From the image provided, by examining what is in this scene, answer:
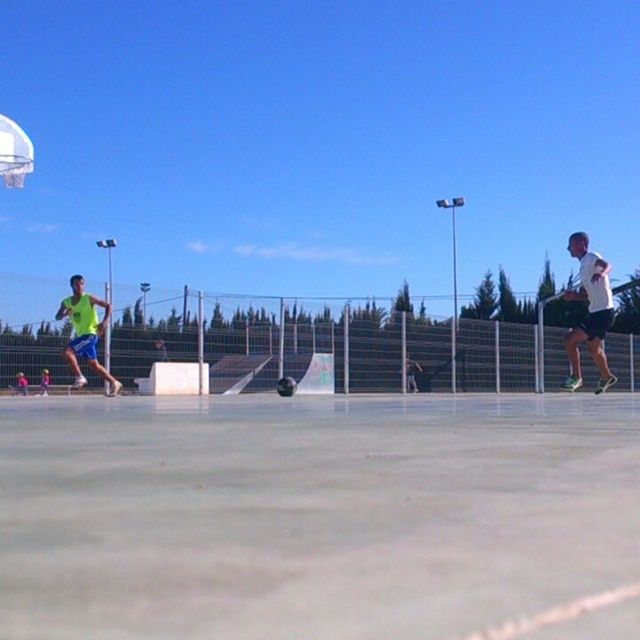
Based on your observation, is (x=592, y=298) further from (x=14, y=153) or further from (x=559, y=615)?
(x=14, y=153)

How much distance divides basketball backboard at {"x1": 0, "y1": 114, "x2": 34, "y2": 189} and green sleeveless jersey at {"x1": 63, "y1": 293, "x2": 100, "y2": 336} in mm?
13183

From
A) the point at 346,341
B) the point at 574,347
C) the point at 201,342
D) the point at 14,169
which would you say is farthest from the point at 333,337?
the point at 574,347

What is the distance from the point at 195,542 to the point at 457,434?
2.81 m

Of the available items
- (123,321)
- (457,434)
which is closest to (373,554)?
(457,434)

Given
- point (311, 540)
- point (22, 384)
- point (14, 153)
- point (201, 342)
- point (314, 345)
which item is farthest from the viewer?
point (14, 153)

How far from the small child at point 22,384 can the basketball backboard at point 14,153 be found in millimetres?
10025

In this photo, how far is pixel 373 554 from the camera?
1.76 meters

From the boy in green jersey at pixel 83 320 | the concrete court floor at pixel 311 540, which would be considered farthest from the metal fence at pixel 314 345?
the concrete court floor at pixel 311 540

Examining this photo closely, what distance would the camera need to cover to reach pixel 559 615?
1.38 m

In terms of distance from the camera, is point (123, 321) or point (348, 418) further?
point (123, 321)

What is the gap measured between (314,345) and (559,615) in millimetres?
16876

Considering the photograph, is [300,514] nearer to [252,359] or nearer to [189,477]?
[189,477]

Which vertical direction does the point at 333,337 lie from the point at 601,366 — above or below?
above

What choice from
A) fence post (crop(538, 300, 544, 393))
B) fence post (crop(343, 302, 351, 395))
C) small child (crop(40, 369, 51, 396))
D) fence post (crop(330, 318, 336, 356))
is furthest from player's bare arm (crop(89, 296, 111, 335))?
fence post (crop(538, 300, 544, 393))
